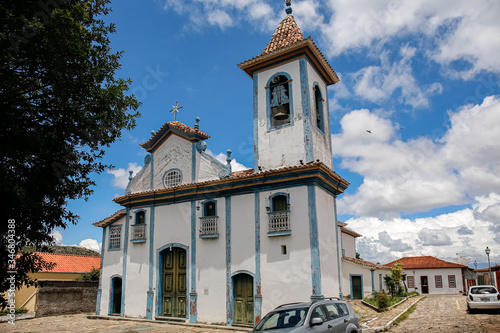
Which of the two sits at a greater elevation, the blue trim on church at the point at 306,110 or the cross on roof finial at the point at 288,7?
the cross on roof finial at the point at 288,7

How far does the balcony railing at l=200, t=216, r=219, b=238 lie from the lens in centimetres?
1652

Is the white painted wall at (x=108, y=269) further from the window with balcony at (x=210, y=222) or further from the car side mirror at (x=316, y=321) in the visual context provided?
the car side mirror at (x=316, y=321)

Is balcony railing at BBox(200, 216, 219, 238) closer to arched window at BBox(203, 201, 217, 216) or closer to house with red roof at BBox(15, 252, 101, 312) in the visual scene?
arched window at BBox(203, 201, 217, 216)

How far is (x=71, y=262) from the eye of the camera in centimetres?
2975

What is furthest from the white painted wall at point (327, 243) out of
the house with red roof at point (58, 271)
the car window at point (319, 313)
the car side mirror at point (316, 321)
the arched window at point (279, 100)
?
the house with red roof at point (58, 271)

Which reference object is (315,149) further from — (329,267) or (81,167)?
(81,167)

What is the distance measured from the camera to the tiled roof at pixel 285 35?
17688 millimetres

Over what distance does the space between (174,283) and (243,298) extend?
3757 mm

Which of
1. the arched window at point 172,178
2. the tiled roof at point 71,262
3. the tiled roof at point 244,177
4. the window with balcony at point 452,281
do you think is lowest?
the window with balcony at point 452,281

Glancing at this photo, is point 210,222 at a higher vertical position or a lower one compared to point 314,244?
higher

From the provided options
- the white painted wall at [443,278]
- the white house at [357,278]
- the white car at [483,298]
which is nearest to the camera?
the white car at [483,298]

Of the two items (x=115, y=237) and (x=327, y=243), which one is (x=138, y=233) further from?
(x=327, y=243)

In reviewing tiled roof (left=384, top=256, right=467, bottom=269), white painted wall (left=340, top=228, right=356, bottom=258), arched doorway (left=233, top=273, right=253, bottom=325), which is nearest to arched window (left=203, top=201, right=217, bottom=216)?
arched doorway (left=233, top=273, right=253, bottom=325)

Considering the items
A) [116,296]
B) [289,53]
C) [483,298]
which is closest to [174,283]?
[116,296]
